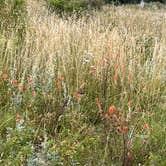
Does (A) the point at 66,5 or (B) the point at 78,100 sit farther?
(A) the point at 66,5

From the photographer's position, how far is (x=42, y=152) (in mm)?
2980

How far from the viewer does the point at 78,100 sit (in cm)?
396

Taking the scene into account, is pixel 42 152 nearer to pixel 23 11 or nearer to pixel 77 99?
pixel 77 99

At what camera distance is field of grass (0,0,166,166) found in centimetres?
336

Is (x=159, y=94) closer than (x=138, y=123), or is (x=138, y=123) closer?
(x=138, y=123)

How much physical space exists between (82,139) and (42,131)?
15.1 inches

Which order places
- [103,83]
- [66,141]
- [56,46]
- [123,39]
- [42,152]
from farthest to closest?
[123,39] → [56,46] → [103,83] → [66,141] → [42,152]

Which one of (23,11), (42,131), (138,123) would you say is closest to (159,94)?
(138,123)

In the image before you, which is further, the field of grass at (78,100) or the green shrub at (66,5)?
the green shrub at (66,5)

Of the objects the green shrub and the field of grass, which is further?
the green shrub

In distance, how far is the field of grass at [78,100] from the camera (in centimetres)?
336

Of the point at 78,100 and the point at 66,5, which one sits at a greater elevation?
the point at 66,5

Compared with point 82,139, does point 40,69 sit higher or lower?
higher

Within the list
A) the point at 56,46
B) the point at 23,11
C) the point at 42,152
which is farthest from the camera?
the point at 23,11
